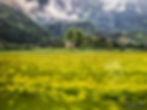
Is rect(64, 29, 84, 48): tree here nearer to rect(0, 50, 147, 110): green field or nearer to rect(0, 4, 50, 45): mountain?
rect(0, 4, 50, 45): mountain

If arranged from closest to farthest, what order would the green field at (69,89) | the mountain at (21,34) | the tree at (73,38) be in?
the green field at (69,89) → the tree at (73,38) → the mountain at (21,34)

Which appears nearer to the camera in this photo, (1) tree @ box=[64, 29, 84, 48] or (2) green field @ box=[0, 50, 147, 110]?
(2) green field @ box=[0, 50, 147, 110]

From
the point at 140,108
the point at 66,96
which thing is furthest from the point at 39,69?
the point at 140,108

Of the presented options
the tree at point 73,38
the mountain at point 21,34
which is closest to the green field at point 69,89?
the tree at point 73,38

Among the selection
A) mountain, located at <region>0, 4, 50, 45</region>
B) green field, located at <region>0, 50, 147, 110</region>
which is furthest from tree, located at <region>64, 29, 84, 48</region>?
green field, located at <region>0, 50, 147, 110</region>

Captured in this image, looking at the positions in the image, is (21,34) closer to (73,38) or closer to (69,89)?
(73,38)

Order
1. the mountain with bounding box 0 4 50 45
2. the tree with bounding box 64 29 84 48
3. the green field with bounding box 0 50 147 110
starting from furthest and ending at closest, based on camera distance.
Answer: the mountain with bounding box 0 4 50 45 → the tree with bounding box 64 29 84 48 → the green field with bounding box 0 50 147 110

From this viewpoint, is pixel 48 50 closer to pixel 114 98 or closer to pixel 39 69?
pixel 39 69

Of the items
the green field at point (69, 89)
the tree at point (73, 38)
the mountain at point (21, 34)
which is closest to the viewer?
the green field at point (69, 89)

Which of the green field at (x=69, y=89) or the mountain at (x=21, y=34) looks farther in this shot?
the mountain at (x=21, y=34)

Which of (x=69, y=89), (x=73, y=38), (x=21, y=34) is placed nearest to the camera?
(x=69, y=89)

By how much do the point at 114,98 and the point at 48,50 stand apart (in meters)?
10.7

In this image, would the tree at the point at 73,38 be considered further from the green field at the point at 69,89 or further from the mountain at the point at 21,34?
the green field at the point at 69,89

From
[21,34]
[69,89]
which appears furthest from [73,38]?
[21,34]
